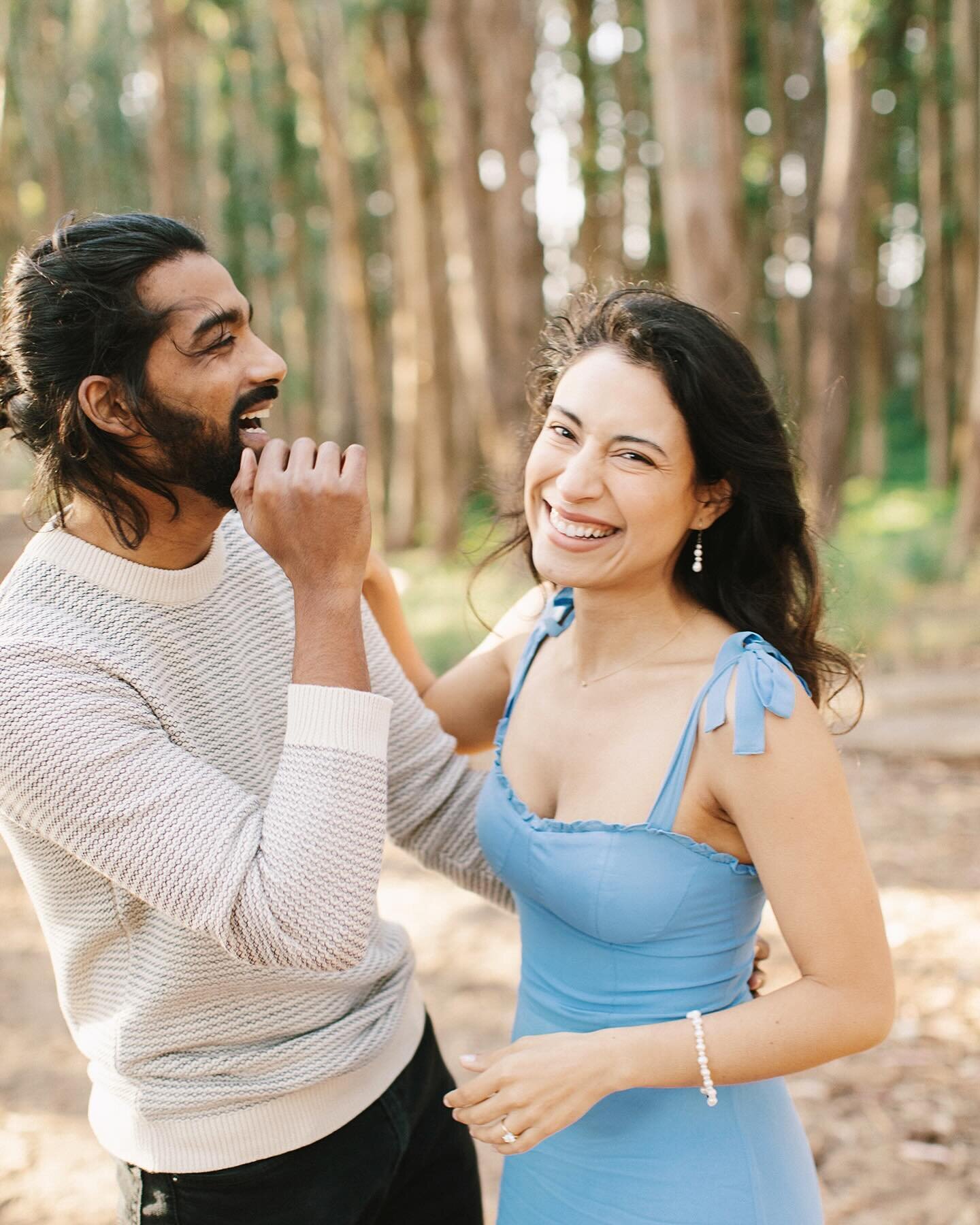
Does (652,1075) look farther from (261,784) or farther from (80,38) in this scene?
(80,38)

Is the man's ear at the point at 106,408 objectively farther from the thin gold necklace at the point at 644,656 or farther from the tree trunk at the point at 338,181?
the tree trunk at the point at 338,181

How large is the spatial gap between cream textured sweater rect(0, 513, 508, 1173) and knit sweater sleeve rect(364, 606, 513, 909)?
23 centimetres

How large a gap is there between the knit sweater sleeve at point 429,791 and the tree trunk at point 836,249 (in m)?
8.42

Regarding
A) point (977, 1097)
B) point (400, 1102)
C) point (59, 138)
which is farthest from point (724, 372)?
point (59, 138)

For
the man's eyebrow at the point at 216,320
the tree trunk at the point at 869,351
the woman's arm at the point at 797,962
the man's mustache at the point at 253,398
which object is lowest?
the tree trunk at the point at 869,351

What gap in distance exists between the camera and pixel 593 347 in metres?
2.08

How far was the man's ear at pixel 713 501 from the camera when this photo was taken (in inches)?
80.4

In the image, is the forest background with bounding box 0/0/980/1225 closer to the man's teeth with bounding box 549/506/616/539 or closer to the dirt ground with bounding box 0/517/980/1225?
the dirt ground with bounding box 0/517/980/1225

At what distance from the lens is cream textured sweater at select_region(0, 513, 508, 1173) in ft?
5.25

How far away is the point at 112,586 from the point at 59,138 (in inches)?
1278

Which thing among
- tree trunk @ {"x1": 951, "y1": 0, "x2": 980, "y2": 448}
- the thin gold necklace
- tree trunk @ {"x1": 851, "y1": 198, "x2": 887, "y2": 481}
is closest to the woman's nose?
the thin gold necklace

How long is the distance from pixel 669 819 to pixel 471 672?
0.83 metres

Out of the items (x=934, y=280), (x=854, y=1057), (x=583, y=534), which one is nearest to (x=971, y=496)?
(x=854, y=1057)

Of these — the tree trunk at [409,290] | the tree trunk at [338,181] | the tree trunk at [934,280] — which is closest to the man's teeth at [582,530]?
the tree trunk at [338,181]
